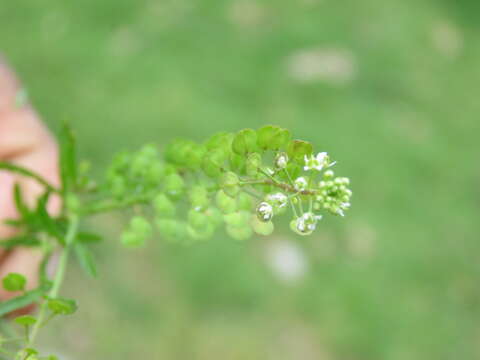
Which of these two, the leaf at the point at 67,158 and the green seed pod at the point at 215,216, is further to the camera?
the leaf at the point at 67,158

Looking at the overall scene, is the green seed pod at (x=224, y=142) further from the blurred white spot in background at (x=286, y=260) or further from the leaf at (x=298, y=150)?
the blurred white spot in background at (x=286, y=260)

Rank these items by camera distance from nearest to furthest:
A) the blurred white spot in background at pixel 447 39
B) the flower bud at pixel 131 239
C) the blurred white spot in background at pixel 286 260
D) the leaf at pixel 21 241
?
the flower bud at pixel 131 239 → the leaf at pixel 21 241 → the blurred white spot in background at pixel 286 260 → the blurred white spot in background at pixel 447 39

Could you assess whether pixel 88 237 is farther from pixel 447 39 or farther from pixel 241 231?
pixel 447 39

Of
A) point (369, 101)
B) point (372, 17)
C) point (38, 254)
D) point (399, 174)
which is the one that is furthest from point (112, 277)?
point (372, 17)

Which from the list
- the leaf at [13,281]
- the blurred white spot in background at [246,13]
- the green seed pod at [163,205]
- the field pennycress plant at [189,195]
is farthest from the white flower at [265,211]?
the blurred white spot in background at [246,13]

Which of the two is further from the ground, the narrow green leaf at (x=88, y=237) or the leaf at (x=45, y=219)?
the narrow green leaf at (x=88, y=237)

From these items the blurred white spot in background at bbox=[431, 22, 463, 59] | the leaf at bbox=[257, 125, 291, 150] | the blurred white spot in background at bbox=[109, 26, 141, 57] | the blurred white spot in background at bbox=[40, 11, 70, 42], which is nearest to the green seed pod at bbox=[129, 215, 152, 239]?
the leaf at bbox=[257, 125, 291, 150]

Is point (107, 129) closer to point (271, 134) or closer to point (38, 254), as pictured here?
point (38, 254)

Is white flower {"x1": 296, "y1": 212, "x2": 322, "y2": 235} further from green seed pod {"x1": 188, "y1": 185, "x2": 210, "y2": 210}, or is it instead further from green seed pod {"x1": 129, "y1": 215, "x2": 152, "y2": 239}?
green seed pod {"x1": 129, "y1": 215, "x2": 152, "y2": 239}
